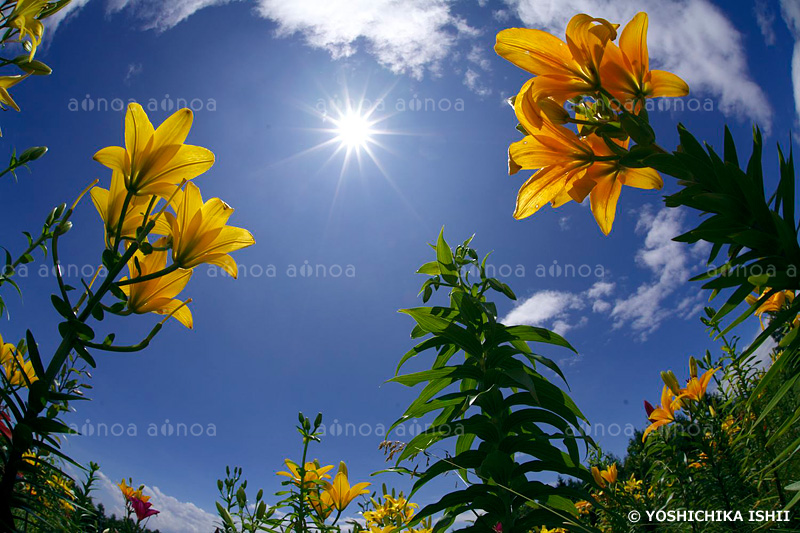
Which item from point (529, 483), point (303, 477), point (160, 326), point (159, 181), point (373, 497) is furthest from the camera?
point (373, 497)

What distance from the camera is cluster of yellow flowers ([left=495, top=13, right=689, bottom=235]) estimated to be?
0.83m

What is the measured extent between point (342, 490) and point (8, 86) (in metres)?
2.01

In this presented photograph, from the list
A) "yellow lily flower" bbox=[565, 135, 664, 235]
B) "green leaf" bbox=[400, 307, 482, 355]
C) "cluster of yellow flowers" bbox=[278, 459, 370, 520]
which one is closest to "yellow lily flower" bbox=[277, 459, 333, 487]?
"cluster of yellow flowers" bbox=[278, 459, 370, 520]

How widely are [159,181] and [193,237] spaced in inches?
4.5

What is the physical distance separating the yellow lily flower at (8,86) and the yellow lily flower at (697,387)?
2863 millimetres

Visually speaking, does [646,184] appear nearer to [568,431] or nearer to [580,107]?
[580,107]

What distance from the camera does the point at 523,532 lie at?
3.21ft

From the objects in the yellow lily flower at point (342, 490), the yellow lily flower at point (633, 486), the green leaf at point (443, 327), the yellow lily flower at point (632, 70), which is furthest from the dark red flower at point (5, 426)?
the yellow lily flower at point (633, 486)

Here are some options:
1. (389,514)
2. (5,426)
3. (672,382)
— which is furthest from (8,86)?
(672,382)

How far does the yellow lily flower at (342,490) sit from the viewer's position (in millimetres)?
1951

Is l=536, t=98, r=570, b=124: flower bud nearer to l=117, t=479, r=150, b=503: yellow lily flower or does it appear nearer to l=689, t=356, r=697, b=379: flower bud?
l=689, t=356, r=697, b=379: flower bud

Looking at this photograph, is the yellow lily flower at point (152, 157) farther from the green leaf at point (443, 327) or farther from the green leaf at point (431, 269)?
the green leaf at point (431, 269)

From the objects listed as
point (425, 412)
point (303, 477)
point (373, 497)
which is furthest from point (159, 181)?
point (373, 497)

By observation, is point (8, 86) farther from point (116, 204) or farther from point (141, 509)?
point (141, 509)
